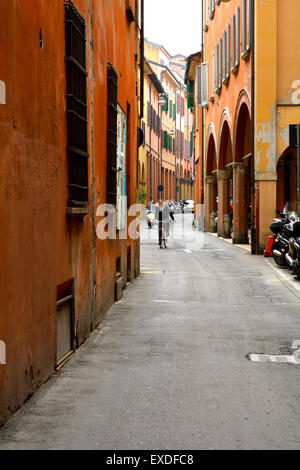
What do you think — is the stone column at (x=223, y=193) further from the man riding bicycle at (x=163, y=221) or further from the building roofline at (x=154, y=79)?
the building roofline at (x=154, y=79)

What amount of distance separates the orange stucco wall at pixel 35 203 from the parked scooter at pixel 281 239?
9.07 meters

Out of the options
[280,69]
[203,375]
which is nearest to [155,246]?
[280,69]

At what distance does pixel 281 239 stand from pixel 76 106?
35.4 ft

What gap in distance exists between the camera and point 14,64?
4957mm

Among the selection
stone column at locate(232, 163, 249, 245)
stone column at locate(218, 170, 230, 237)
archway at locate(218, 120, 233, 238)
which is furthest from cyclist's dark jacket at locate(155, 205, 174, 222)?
stone column at locate(218, 170, 230, 237)

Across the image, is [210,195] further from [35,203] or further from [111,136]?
[35,203]

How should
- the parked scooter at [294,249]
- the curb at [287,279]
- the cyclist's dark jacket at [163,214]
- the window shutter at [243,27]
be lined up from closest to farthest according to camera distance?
the curb at [287,279]
the parked scooter at [294,249]
the window shutter at [243,27]
the cyclist's dark jacket at [163,214]

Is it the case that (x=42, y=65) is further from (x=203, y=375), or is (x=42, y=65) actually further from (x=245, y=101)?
(x=245, y=101)

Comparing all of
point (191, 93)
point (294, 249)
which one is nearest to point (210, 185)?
point (191, 93)

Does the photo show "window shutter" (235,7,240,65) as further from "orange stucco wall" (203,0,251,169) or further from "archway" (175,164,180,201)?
"archway" (175,164,180,201)

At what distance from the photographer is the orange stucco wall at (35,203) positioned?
486 centimetres

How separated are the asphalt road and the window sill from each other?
1.41 metres

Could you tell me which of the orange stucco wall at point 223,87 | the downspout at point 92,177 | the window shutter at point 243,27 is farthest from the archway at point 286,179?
the downspout at point 92,177

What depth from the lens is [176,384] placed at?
621 cm
